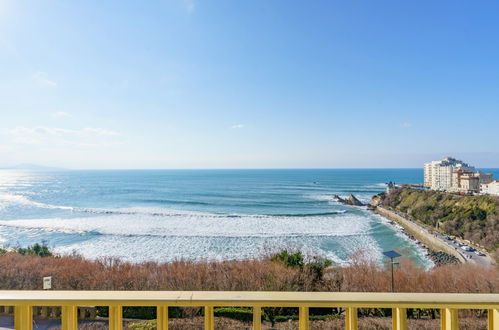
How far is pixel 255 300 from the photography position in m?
1.10

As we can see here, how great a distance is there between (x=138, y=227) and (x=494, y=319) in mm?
23268

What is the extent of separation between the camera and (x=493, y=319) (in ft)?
3.71

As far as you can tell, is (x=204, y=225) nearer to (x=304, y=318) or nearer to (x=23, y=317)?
(x=23, y=317)

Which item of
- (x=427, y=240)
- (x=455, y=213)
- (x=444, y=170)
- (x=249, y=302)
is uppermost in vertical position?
(x=249, y=302)

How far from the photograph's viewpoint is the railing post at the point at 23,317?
112cm

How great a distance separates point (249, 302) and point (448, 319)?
929mm

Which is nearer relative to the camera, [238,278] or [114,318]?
[114,318]

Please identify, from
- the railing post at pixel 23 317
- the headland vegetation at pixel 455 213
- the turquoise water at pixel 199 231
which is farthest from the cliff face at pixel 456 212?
the railing post at pixel 23 317

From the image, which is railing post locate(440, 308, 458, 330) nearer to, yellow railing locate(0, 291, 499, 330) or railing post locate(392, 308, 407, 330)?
yellow railing locate(0, 291, 499, 330)

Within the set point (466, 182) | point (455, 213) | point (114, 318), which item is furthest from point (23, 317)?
point (466, 182)

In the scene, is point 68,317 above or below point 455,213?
above

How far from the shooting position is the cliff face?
64.4 ft

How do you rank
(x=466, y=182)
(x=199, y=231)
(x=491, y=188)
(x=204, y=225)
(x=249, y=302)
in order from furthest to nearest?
(x=466, y=182), (x=491, y=188), (x=204, y=225), (x=199, y=231), (x=249, y=302)

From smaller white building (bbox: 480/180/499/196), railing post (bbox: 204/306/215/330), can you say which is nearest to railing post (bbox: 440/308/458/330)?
railing post (bbox: 204/306/215/330)
